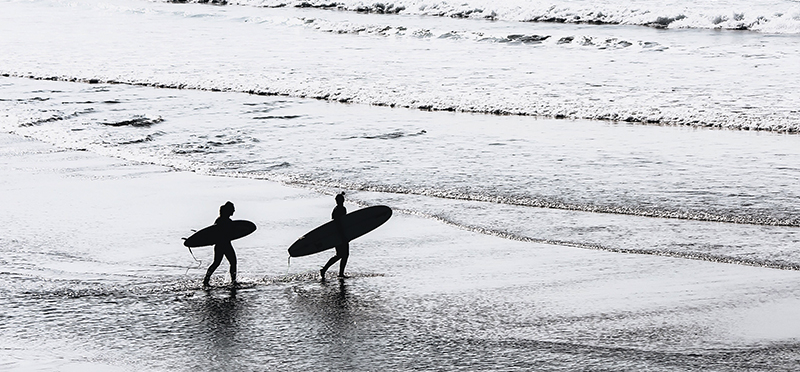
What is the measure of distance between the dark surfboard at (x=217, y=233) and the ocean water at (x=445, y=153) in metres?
0.42

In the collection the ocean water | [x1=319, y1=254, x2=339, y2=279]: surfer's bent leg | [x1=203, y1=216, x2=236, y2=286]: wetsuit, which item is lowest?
the ocean water

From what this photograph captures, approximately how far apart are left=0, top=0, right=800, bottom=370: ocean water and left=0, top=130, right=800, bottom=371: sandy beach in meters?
0.04

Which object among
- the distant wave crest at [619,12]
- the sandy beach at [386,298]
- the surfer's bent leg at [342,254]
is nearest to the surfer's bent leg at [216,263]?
the sandy beach at [386,298]

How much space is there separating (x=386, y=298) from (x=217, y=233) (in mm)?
1680

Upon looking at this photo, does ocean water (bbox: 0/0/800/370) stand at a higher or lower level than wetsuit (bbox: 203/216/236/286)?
lower

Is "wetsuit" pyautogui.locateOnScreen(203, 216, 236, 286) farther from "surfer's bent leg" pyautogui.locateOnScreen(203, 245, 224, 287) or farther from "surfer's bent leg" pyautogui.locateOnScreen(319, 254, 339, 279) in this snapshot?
"surfer's bent leg" pyautogui.locateOnScreen(319, 254, 339, 279)

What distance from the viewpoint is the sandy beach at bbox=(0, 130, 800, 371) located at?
8.02 metres

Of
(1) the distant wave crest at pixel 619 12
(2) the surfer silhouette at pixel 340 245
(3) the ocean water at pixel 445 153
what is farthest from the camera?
(1) the distant wave crest at pixel 619 12

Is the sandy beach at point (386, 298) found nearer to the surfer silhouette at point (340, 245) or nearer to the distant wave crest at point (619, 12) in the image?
the surfer silhouette at point (340, 245)

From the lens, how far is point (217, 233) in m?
9.79

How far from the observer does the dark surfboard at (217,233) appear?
9781 mm

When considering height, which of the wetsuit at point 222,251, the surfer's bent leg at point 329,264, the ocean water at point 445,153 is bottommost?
the ocean water at point 445,153

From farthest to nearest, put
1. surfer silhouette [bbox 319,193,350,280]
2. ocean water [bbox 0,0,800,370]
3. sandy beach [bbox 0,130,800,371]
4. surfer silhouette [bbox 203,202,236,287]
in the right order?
surfer silhouette [bbox 319,193,350,280]
surfer silhouette [bbox 203,202,236,287]
ocean water [bbox 0,0,800,370]
sandy beach [bbox 0,130,800,371]

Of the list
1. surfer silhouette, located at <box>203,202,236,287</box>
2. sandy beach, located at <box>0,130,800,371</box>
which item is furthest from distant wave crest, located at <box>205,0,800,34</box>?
surfer silhouette, located at <box>203,202,236,287</box>
